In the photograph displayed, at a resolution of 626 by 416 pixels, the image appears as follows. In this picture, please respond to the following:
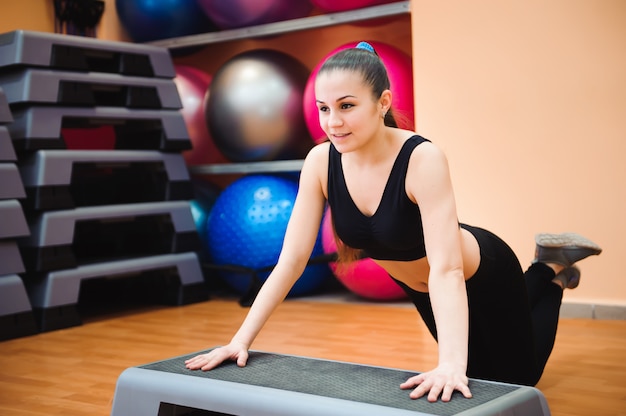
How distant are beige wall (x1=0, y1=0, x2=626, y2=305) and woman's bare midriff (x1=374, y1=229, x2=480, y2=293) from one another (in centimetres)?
131

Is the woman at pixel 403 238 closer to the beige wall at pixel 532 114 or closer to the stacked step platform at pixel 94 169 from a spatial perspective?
the beige wall at pixel 532 114

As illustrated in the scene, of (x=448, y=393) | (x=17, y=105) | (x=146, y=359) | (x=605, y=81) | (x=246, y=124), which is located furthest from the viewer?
(x=246, y=124)

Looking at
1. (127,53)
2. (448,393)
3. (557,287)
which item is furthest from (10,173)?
(448,393)

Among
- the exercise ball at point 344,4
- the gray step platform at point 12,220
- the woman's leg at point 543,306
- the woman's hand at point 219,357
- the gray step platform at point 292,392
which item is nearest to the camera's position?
the gray step platform at point 292,392

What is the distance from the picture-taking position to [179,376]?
134cm

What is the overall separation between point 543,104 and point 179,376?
1927 mm

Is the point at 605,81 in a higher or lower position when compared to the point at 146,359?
higher

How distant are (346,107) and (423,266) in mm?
399

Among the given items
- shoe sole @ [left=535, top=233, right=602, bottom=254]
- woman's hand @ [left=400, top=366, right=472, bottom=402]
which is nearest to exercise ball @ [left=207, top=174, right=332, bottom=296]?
shoe sole @ [left=535, top=233, right=602, bottom=254]

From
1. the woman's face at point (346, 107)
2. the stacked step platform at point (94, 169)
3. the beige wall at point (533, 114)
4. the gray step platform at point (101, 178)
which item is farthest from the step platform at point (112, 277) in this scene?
the woman's face at point (346, 107)

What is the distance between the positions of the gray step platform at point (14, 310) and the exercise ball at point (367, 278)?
1.14 metres

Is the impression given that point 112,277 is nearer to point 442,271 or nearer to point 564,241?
point 564,241

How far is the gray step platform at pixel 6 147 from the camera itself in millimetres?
2746

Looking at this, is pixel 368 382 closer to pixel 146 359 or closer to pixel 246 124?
pixel 146 359
